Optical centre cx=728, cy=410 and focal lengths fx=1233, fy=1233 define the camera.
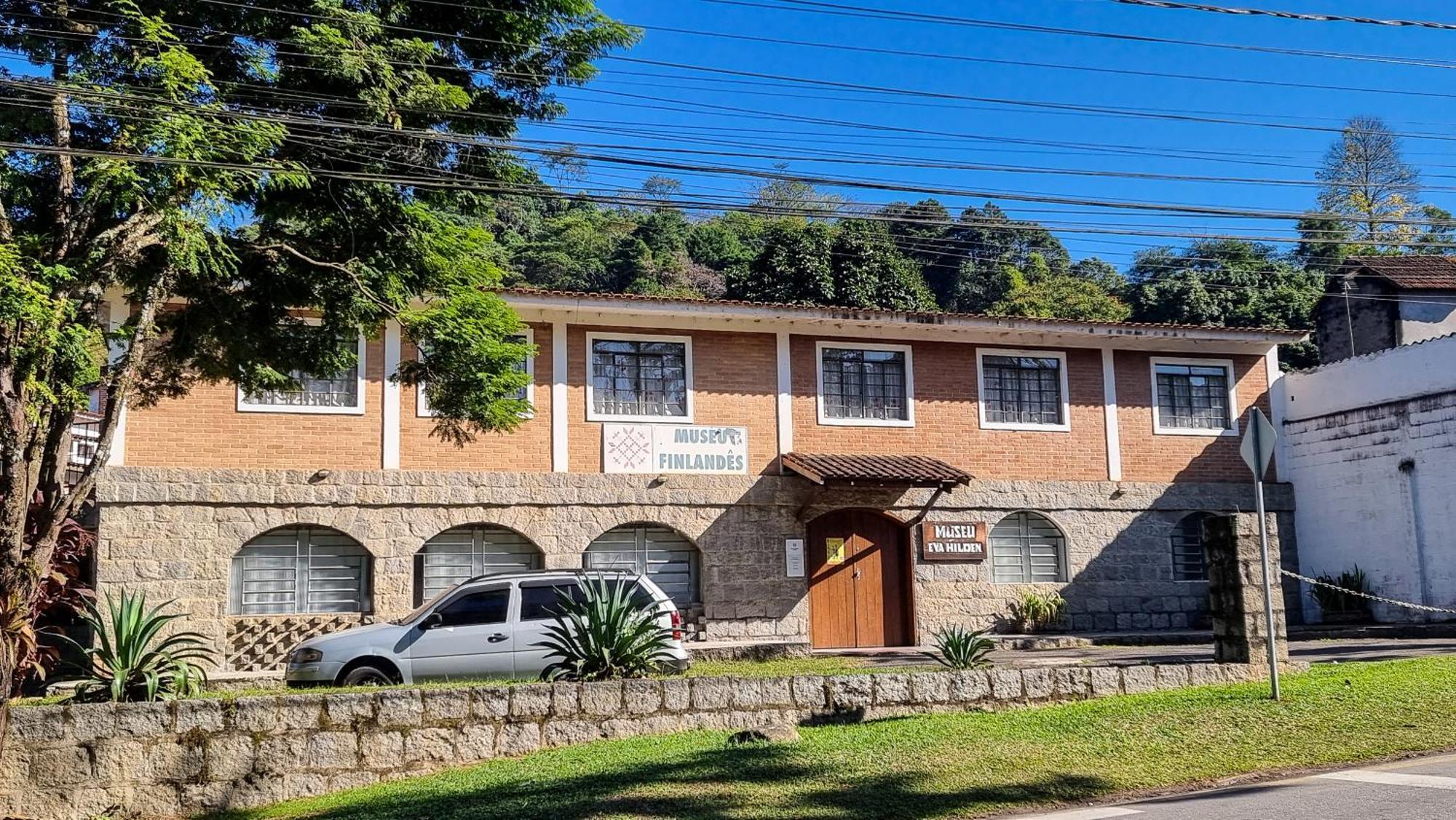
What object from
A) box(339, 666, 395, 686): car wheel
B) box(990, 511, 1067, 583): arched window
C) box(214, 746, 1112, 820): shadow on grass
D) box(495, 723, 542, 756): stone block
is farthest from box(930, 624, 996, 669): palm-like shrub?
box(990, 511, 1067, 583): arched window

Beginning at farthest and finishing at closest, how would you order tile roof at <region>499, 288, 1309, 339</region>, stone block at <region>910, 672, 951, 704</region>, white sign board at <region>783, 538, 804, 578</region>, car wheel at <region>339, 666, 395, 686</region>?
white sign board at <region>783, 538, 804, 578</region>, tile roof at <region>499, 288, 1309, 339</region>, car wheel at <region>339, 666, 395, 686</region>, stone block at <region>910, 672, 951, 704</region>

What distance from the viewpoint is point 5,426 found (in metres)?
9.70

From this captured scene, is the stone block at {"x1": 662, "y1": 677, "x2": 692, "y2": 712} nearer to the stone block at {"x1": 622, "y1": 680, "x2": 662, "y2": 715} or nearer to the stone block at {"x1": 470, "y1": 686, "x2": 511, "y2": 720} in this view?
the stone block at {"x1": 622, "y1": 680, "x2": 662, "y2": 715}

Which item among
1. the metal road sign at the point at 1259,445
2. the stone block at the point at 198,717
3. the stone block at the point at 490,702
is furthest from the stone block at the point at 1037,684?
the stone block at the point at 198,717

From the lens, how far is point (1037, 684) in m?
11.6

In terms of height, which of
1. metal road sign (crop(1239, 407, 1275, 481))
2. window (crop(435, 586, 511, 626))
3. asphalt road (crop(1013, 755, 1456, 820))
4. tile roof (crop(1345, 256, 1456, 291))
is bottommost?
Result: asphalt road (crop(1013, 755, 1456, 820))

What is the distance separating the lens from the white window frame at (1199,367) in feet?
70.1

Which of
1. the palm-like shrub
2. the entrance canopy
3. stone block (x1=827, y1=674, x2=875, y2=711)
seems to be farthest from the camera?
the entrance canopy

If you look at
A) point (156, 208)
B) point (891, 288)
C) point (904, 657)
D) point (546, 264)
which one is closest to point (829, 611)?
point (904, 657)

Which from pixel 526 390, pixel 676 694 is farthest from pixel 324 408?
pixel 676 694

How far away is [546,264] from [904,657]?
34619mm

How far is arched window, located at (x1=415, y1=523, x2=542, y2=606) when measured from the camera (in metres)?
17.5

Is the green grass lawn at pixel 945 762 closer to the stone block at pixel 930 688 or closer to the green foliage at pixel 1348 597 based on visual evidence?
the stone block at pixel 930 688

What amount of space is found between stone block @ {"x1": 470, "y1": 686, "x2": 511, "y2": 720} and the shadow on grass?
0.99m
